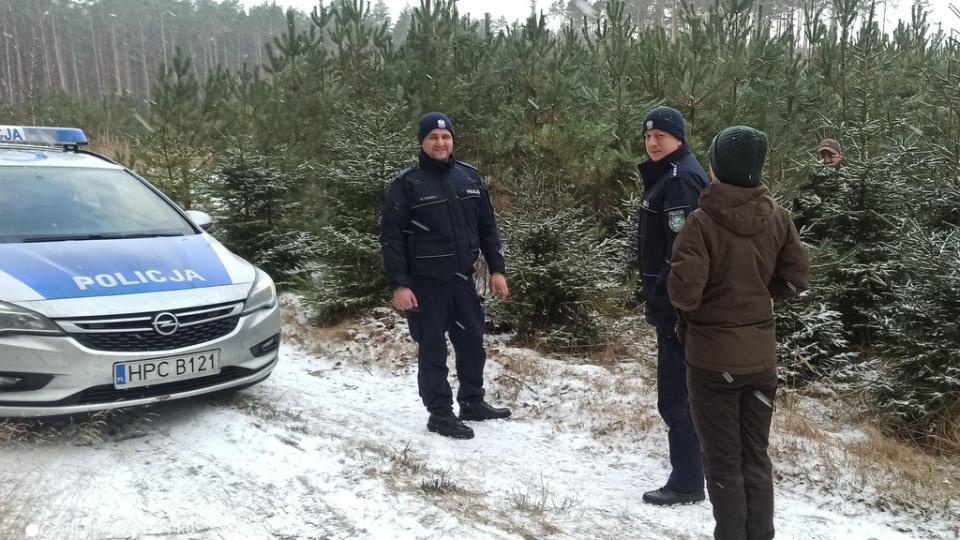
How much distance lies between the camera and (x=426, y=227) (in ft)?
14.3

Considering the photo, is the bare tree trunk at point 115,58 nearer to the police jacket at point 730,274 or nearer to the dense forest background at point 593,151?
the dense forest background at point 593,151

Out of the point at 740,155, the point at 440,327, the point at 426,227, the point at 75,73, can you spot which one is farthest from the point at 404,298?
the point at 75,73

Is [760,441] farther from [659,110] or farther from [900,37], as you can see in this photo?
[900,37]

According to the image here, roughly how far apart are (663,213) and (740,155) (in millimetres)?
661

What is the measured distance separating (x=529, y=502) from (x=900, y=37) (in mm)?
13448

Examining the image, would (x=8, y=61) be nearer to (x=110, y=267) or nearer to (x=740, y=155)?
(x=110, y=267)

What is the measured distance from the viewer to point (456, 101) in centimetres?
1005

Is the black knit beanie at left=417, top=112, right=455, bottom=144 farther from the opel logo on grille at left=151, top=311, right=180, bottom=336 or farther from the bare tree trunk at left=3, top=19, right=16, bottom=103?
the bare tree trunk at left=3, top=19, right=16, bottom=103

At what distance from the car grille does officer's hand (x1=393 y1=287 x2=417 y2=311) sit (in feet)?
3.40

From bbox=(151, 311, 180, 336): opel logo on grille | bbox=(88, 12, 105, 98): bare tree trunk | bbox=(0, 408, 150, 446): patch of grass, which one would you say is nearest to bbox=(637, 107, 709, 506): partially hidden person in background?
bbox=(151, 311, 180, 336): opel logo on grille

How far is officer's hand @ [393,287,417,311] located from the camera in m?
4.25

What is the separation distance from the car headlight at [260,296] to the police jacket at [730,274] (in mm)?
2738

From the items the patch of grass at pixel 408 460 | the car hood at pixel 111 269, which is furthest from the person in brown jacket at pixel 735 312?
the car hood at pixel 111 269

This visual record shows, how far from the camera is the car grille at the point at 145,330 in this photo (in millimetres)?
3531
